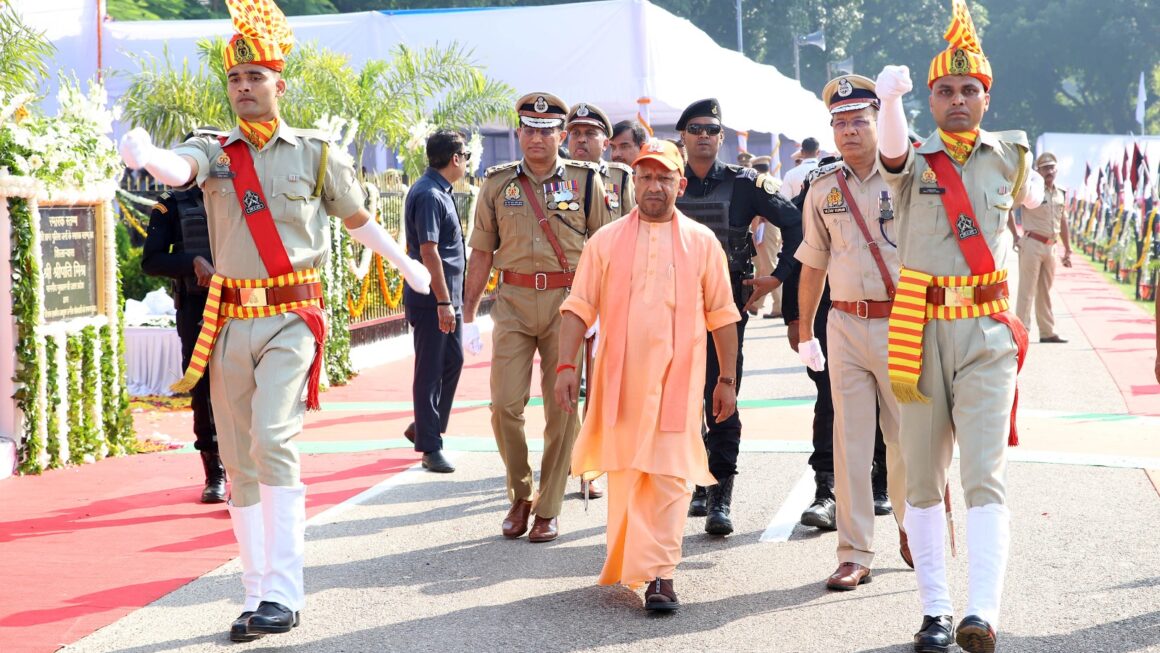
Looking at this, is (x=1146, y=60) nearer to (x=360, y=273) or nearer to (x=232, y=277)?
(x=360, y=273)

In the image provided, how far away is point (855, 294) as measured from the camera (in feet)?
20.4

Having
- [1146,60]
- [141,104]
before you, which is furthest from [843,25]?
[141,104]

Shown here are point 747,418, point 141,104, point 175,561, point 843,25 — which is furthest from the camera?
point 843,25

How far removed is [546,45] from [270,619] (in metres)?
16.9

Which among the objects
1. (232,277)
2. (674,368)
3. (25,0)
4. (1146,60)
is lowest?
(674,368)

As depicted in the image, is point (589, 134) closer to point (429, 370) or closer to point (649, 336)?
point (429, 370)

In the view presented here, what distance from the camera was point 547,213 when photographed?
7.41 m

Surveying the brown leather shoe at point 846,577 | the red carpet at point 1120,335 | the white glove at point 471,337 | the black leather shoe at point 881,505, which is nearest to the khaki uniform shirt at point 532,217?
the white glove at point 471,337

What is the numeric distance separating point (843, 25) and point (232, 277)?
63.4 m

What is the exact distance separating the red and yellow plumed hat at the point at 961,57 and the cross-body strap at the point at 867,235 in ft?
2.95

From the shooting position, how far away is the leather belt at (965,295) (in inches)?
208

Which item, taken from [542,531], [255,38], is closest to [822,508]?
[542,531]

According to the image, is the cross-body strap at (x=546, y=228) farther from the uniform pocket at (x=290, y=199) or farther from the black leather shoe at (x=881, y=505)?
the black leather shoe at (x=881, y=505)

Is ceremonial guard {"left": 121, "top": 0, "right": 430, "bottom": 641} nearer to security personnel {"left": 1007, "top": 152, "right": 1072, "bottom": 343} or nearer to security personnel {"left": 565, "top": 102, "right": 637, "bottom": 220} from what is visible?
security personnel {"left": 565, "top": 102, "right": 637, "bottom": 220}
